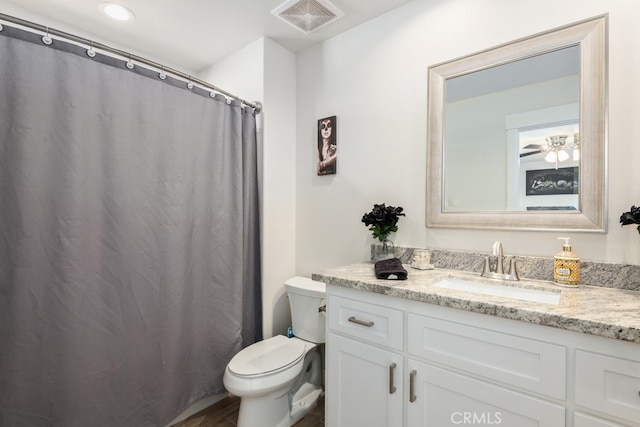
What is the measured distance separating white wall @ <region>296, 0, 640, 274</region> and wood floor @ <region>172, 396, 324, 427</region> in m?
0.87

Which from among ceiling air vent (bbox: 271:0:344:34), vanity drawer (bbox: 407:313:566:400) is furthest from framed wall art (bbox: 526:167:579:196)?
ceiling air vent (bbox: 271:0:344:34)

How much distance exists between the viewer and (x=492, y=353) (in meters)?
0.94

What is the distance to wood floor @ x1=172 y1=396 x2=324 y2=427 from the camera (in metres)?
1.69

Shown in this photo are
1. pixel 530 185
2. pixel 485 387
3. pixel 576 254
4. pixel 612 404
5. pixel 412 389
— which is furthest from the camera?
pixel 530 185

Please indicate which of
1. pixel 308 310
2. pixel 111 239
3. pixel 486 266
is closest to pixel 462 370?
pixel 486 266

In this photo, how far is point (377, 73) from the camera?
1787 mm

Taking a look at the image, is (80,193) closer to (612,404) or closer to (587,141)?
(612,404)

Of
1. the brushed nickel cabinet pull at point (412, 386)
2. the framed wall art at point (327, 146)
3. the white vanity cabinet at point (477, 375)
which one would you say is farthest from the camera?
the framed wall art at point (327, 146)

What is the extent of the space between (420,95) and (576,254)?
3.39 feet

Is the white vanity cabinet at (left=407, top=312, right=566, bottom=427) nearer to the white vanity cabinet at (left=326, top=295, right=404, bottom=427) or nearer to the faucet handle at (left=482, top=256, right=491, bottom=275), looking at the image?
the white vanity cabinet at (left=326, top=295, right=404, bottom=427)

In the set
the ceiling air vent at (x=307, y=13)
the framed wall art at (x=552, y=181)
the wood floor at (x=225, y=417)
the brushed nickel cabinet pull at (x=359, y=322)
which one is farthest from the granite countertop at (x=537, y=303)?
the ceiling air vent at (x=307, y=13)

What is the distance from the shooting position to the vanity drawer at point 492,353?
2.78ft

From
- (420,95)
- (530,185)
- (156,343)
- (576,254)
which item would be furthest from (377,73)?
(156,343)

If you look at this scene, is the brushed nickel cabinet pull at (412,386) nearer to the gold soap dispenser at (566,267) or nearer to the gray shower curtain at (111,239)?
the gold soap dispenser at (566,267)
